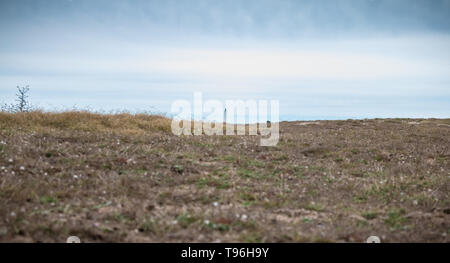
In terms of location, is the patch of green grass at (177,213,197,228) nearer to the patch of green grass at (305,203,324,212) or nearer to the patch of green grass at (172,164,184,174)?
the patch of green grass at (305,203,324,212)

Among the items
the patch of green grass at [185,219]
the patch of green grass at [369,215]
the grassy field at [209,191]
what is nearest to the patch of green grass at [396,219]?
the grassy field at [209,191]

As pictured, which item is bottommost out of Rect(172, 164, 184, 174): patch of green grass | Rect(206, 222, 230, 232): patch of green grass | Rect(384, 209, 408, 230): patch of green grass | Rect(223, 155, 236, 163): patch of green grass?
Rect(384, 209, 408, 230): patch of green grass

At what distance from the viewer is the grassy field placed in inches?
302

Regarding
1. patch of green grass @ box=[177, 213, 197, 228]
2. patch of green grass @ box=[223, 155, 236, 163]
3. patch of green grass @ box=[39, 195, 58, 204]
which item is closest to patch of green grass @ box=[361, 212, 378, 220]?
patch of green grass @ box=[177, 213, 197, 228]

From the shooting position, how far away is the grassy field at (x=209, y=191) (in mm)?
7680

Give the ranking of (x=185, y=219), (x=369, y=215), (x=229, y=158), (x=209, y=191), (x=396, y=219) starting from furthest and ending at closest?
1. (x=229, y=158)
2. (x=209, y=191)
3. (x=369, y=215)
4. (x=396, y=219)
5. (x=185, y=219)

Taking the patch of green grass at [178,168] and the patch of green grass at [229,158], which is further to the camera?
the patch of green grass at [229,158]

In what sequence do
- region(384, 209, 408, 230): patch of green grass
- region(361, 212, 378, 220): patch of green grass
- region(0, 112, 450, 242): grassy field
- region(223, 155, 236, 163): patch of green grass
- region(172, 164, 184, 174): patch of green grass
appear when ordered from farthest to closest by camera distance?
region(223, 155, 236, 163): patch of green grass → region(172, 164, 184, 174): patch of green grass → region(361, 212, 378, 220): patch of green grass → region(384, 209, 408, 230): patch of green grass → region(0, 112, 450, 242): grassy field

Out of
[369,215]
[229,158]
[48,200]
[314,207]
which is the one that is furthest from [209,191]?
[229,158]

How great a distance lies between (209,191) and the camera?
10.4 m

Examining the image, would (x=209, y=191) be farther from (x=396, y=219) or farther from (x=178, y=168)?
(x=396, y=219)

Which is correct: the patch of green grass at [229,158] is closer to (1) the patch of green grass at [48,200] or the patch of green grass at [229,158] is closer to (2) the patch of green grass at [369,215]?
(2) the patch of green grass at [369,215]
